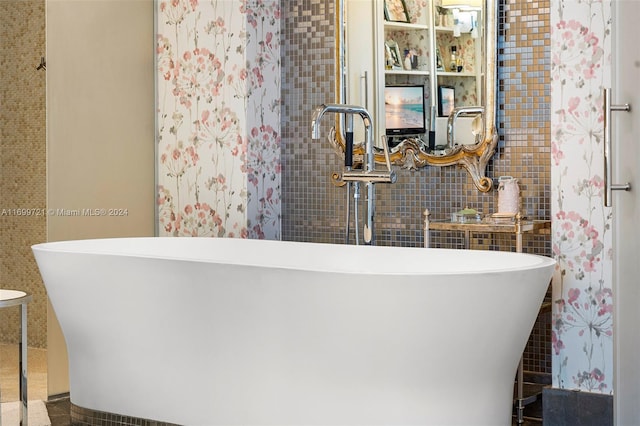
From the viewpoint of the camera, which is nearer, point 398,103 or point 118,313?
point 118,313

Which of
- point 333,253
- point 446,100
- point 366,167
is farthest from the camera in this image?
point 446,100

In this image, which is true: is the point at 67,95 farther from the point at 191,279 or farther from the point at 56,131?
the point at 191,279

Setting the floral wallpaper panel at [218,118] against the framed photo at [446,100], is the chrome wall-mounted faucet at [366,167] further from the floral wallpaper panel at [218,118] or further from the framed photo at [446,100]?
the floral wallpaper panel at [218,118]

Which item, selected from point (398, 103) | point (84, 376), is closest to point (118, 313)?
point (84, 376)

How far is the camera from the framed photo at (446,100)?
4094 millimetres

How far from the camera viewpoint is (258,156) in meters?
4.56

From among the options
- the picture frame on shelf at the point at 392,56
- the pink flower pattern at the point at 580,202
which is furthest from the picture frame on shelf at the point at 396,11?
the pink flower pattern at the point at 580,202

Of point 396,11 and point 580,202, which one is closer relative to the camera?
point 580,202

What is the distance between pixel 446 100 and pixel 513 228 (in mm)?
811

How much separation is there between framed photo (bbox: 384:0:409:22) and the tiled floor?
6.25ft

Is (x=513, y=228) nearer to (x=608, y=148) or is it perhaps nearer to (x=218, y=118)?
(x=608, y=148)

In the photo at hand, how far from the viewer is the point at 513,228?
3596 millimetres

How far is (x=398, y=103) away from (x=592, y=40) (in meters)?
1.08

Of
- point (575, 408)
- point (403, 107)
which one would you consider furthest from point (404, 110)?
point (575, 408)
